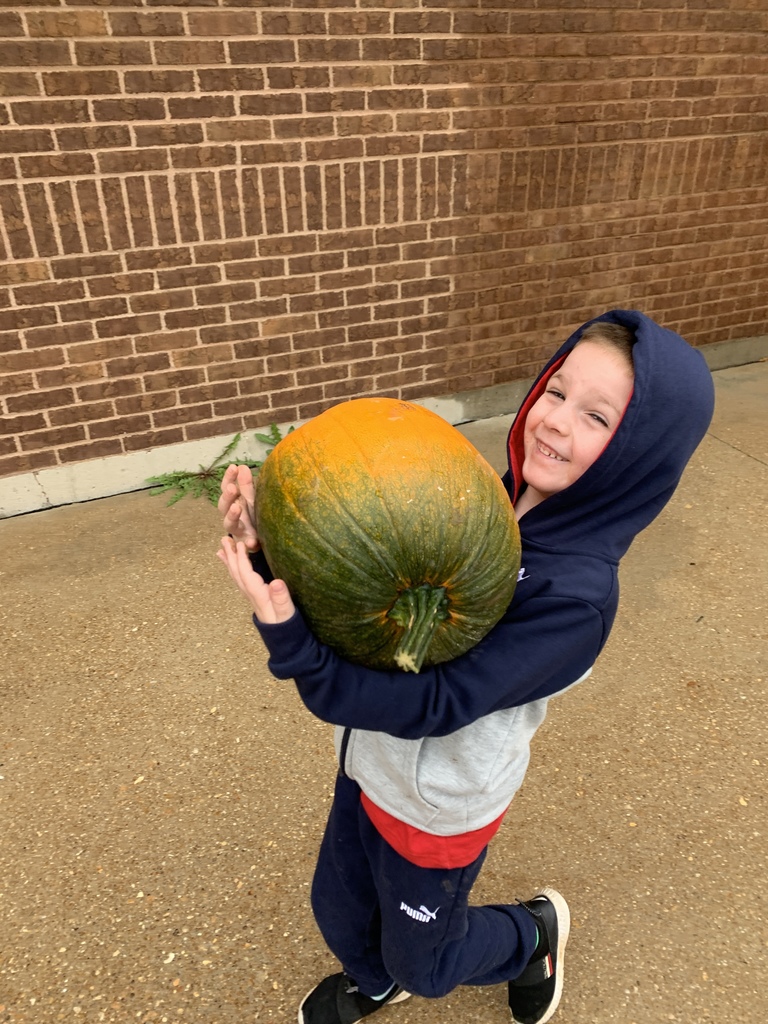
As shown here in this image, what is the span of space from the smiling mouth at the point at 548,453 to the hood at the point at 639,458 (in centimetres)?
8

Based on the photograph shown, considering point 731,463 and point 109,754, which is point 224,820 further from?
point 731,463

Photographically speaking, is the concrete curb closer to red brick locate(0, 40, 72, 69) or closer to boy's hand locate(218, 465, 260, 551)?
red brick locate(0, 40, 72, 69)

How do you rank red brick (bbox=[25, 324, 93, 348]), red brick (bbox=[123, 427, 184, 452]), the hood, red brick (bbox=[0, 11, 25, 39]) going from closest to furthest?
the hood
red brick (bbox=[0, 11, 25, 39])
red brick (bbox=[25, 324, 93, 348])
red brick (bbox=[123, 427, 184, 452])

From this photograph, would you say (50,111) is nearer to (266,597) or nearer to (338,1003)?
(266,597)

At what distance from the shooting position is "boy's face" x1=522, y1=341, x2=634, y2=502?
5.41 ft

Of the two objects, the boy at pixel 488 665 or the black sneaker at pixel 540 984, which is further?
the black sneaker at pixel 540 984

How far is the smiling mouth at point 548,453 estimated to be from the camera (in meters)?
1.70

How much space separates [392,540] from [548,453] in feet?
1.85

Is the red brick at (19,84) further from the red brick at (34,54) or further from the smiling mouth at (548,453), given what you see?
the smiling mouth at (548,453)

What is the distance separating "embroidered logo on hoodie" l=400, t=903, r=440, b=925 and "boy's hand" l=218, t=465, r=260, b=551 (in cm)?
89

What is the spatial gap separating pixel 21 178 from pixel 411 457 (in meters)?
3.62

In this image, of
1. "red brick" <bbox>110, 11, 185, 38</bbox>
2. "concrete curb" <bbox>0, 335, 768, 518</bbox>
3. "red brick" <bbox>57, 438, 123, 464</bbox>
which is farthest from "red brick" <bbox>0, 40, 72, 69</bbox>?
"concrete curb" <bbox>0, 335, 768, 518</bbox>

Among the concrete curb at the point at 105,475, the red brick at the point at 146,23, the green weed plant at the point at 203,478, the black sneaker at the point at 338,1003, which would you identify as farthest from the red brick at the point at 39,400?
the black sneaker at the point at 338,1003

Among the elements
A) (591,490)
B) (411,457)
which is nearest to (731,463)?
(591,490)
